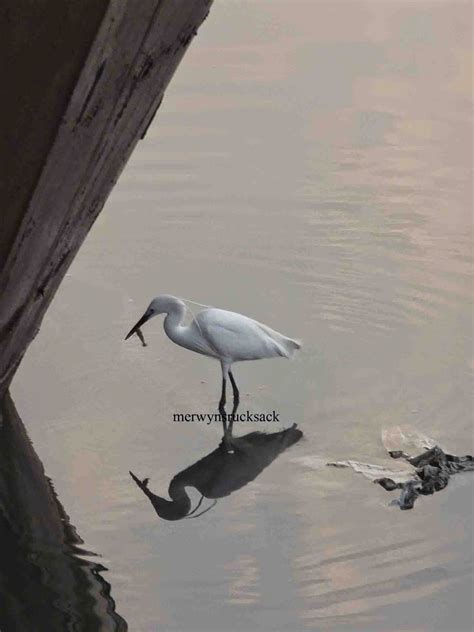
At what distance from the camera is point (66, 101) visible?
3260 mm

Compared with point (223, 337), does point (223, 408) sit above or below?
below

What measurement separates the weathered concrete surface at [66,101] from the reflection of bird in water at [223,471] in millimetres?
1068

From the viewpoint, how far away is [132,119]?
403 cm

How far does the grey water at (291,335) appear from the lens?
14.3 ft

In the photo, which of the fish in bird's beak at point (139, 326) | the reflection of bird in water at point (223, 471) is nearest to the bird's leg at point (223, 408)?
the reflection of bird in water at point (223, 471)

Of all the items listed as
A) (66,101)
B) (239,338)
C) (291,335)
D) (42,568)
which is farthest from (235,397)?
(66,101)

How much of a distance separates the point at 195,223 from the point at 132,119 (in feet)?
12.1

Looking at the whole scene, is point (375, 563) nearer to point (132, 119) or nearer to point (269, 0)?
point (132, 119)

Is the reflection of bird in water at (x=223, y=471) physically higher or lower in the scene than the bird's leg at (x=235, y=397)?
higher

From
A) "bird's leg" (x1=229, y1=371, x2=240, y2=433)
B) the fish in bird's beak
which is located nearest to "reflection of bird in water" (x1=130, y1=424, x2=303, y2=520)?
"bird's leg" (x1=229, y1=371, x2=240, y2=433)

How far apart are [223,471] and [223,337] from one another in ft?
2.26

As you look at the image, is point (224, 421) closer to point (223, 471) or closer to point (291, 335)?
point (223, 471)

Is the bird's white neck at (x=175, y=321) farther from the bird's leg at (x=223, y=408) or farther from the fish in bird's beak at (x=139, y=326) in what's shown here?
the bird's leg at (x=223, y=408)

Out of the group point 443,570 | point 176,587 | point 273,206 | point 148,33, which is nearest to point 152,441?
point 176,587
